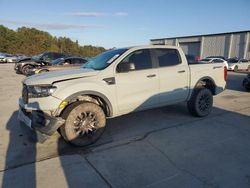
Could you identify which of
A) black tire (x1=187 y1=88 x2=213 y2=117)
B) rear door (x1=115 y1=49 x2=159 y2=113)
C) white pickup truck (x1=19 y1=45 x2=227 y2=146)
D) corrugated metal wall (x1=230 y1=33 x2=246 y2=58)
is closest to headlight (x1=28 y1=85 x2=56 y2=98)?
white pickup truck (x1=19 y1=45 x2=227 y2=146)

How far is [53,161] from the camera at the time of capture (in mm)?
3863

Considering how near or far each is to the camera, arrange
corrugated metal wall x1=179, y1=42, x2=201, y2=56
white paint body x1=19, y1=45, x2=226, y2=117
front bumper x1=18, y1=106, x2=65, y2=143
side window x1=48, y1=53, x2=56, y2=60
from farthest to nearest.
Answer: corrugated metal wall x1=179, y1=42, x2=201, y2=56 < side window x1=48, y1=53, x2=56, y2=60 < white paint body x1=19, y1=45, x2=226, y2=117 < front bumper x1=18, y1=106, x2=65, y2=143

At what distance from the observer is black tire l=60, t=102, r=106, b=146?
4.20 meters

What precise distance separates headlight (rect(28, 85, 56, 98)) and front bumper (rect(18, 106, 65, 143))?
0.31 metres

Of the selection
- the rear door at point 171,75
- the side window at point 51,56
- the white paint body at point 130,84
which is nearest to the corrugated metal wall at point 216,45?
the side window at point 51,56

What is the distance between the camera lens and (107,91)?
4582 mm

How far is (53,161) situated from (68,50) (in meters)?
64.5

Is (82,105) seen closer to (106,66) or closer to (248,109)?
(106,66)

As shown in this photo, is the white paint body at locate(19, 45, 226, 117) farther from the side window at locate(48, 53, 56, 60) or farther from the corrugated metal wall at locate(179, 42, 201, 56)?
the corrugated metal wall at locate(179, 42, 201, 56)

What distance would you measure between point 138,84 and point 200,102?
7.02ft

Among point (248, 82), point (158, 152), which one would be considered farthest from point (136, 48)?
point (248, 82)

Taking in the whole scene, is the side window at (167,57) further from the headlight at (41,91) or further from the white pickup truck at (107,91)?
the headlight at (41,91)

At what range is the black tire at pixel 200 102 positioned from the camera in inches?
238

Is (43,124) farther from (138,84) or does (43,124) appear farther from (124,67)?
(138,84)
